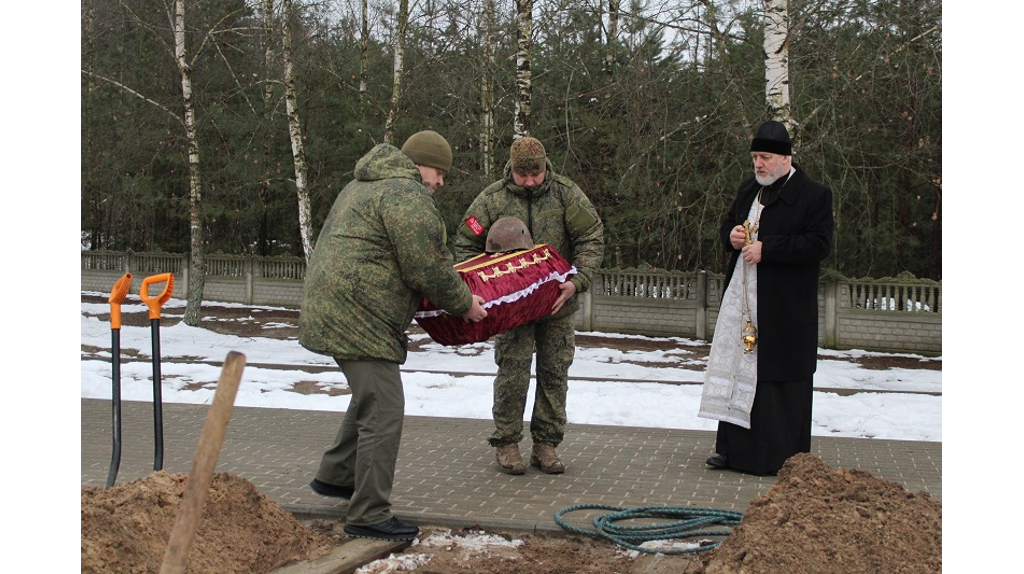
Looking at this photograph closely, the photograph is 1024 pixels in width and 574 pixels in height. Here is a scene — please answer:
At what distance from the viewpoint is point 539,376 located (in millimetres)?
6379

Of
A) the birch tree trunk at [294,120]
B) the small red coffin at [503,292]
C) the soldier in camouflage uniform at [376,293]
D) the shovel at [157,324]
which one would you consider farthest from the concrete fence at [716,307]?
the shovel at [157,324]

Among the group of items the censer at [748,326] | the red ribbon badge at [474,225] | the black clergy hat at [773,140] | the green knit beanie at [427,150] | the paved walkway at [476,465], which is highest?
the black clergy hat at [773,140]

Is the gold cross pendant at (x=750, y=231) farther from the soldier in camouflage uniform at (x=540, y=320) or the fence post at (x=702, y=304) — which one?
the fence post at (x=702, y=304)

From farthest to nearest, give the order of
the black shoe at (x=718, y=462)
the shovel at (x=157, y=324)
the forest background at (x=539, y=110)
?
the forest background at (x=539, y=110), the black shoe at (x=718, y=462), the shovel at (x=157, y=324)

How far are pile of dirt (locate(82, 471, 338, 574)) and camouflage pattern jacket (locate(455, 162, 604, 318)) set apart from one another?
2.22 metres

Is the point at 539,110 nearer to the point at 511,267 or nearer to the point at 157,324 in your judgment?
the point at 511,267

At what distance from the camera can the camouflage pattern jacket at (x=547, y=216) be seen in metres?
6.27

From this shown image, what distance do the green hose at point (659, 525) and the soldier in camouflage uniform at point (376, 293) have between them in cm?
91

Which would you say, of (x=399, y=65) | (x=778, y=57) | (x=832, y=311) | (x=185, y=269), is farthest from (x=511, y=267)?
(x=185, y=269)

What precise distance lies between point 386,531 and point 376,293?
1.10m

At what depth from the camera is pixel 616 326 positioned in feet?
68.3

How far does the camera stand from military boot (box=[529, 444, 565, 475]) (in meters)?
6.27

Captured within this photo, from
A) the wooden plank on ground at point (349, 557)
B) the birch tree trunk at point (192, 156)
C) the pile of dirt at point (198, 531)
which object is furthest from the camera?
the birch tree trunk at point (192, 156)

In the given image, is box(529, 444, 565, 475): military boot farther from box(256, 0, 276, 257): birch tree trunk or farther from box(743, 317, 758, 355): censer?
box(256, 0, 276, 257): birch tree trunk
